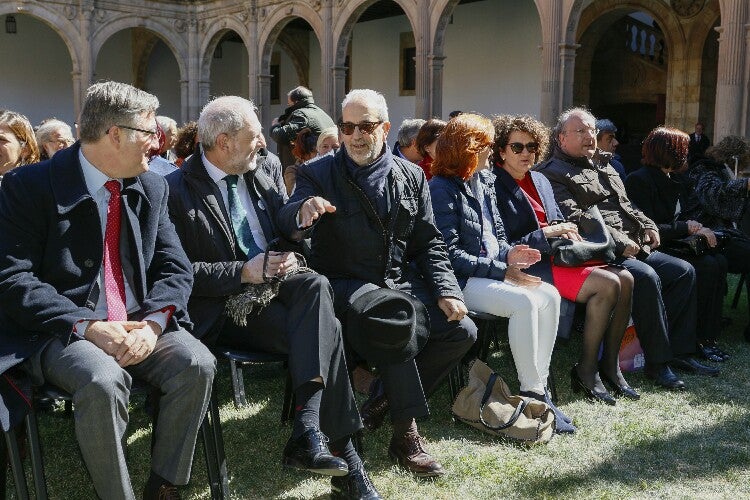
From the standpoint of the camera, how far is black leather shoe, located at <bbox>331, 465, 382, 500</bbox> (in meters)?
2.92

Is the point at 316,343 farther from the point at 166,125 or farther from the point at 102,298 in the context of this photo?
the point at 166,125

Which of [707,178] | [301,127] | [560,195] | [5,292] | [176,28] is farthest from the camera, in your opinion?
[176,28]

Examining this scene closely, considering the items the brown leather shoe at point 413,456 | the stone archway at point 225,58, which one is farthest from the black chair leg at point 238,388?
the stone archway at point 225,58

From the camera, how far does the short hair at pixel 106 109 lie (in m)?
A: 2.76

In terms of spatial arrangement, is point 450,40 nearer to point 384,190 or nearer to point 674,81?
point 674,81

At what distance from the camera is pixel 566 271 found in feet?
14.6

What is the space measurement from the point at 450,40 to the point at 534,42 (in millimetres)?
2766

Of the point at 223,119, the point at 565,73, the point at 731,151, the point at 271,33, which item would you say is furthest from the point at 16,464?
the point at 271,33

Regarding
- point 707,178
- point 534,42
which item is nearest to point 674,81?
point 534,42

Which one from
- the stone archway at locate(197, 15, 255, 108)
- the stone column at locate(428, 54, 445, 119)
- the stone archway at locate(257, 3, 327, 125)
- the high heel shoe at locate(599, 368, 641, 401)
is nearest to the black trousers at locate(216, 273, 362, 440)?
the high heel shoe at locate(599, 368, 641, 401)

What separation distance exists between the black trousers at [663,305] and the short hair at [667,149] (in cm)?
66

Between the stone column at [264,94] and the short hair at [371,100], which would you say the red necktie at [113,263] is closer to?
the short hair at [371,100]

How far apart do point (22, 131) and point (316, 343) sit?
7.33ft

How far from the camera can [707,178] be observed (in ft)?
19.6
